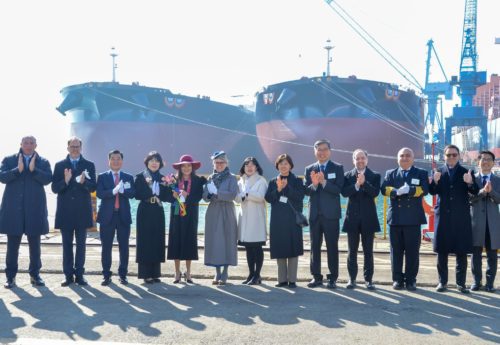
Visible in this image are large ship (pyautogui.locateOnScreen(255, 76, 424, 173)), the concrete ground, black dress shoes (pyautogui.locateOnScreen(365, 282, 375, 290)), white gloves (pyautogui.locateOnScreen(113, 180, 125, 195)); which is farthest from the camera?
large ship (pyautogui.locateOnScreen(255, 76, 424, 173))

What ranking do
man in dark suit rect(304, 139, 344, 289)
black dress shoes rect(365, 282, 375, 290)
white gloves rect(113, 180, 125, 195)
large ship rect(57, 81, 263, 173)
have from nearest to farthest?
black dress shoes rect(365, 282, 375, 290)
man in dark suit rect(304, 139, 344, 289)
white gloves rect(113, 180, 125, 195)
large ship rect(57, 81, 263, 173)

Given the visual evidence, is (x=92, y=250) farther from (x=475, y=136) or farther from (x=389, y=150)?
(x=475, y=136)

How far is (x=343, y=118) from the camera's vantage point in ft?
124

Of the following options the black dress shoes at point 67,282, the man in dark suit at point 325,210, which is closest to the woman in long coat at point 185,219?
the black dress shoes at point 67,282

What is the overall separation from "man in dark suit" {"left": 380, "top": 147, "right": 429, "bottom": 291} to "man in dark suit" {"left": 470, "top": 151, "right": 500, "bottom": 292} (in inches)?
26.9

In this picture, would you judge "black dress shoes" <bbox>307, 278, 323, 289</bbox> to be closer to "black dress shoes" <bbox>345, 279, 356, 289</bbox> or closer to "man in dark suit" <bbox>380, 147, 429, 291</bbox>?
"black dress shoes" <bbox>345, 279, 356, 289</bbox>

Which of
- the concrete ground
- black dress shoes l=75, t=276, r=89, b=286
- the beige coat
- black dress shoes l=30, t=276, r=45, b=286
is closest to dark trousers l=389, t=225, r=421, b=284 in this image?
the concrete ground

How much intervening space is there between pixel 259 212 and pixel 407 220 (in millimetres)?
1920

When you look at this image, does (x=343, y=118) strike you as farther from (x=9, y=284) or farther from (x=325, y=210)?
(x=9, y=284)

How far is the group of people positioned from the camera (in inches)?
228

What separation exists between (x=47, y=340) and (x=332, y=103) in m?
36.3

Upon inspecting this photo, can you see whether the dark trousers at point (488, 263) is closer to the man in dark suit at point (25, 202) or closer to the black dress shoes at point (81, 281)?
the black dress shoes at point (81, 281)

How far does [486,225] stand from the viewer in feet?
19.1

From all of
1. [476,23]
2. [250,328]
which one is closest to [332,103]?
[476,23]
